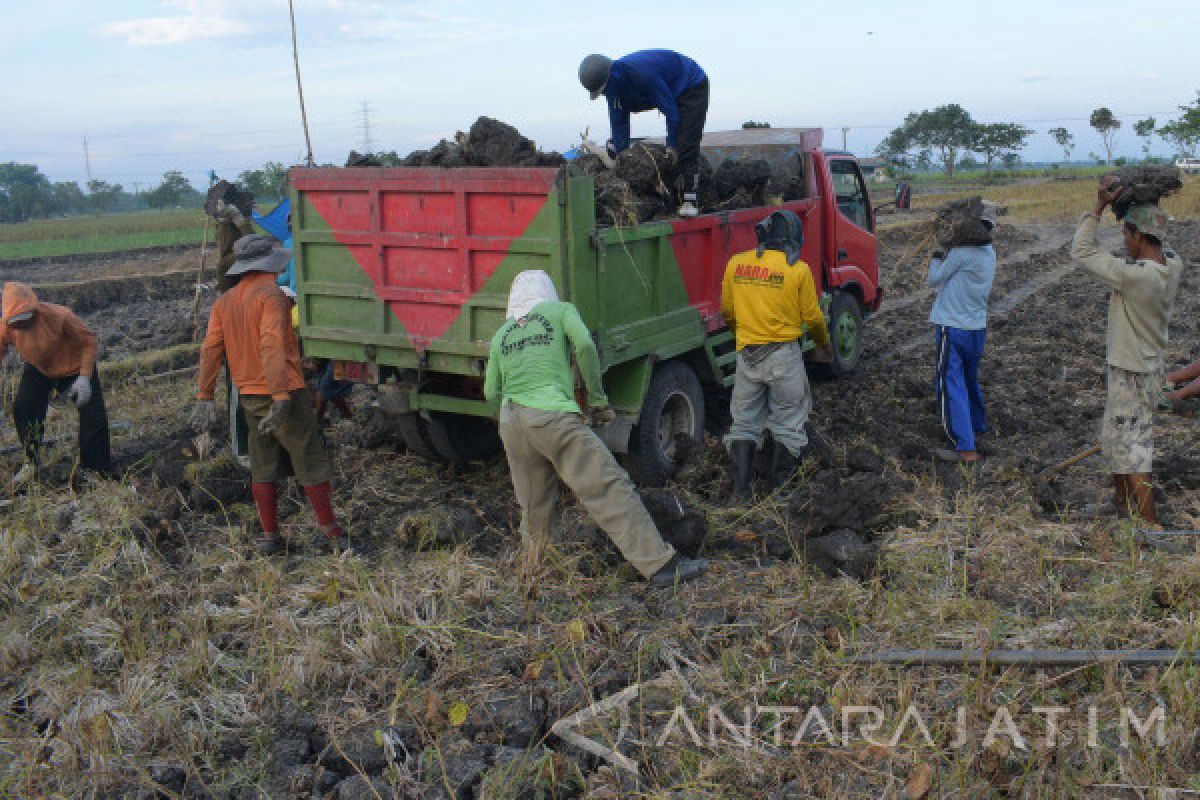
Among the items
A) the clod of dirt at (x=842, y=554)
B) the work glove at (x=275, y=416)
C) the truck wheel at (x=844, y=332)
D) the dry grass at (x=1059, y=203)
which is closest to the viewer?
the clod of dirt at (x=842, y=554)

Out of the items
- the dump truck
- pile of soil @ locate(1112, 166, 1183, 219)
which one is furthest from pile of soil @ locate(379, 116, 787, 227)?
pile of soil @ locate(1112, 166, 1183, 219)

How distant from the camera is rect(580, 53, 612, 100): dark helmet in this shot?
23.2 feet

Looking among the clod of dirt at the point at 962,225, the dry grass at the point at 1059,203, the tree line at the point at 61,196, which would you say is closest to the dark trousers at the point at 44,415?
the clod of dirt at the point at 962,225

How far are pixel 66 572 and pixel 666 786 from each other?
144 inches

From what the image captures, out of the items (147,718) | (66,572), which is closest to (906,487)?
(147,718)

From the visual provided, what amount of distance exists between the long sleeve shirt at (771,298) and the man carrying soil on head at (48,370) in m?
4.46

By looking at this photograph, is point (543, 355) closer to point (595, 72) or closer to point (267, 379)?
point (267, 379)

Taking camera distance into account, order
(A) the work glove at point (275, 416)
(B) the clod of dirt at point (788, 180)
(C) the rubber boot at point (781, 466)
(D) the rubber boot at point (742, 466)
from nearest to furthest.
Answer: (A) the work glove at point (275, 416), (D) the rubber boot at point (742, 466), (C) the rubber boot at point (781, 466), (B) the clod of dirt at point (788, 180)

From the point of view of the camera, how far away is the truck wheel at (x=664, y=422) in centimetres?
620

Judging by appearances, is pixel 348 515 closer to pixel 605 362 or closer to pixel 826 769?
pixel 605 362

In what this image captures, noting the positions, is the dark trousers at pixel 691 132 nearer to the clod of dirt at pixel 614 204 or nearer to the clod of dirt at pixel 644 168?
the clod of dirt at pixel 644 168

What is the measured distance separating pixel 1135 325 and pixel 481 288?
11.3 ft

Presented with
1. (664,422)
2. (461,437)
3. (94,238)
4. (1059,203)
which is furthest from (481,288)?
(94,238)

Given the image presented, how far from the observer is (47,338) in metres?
6.84
